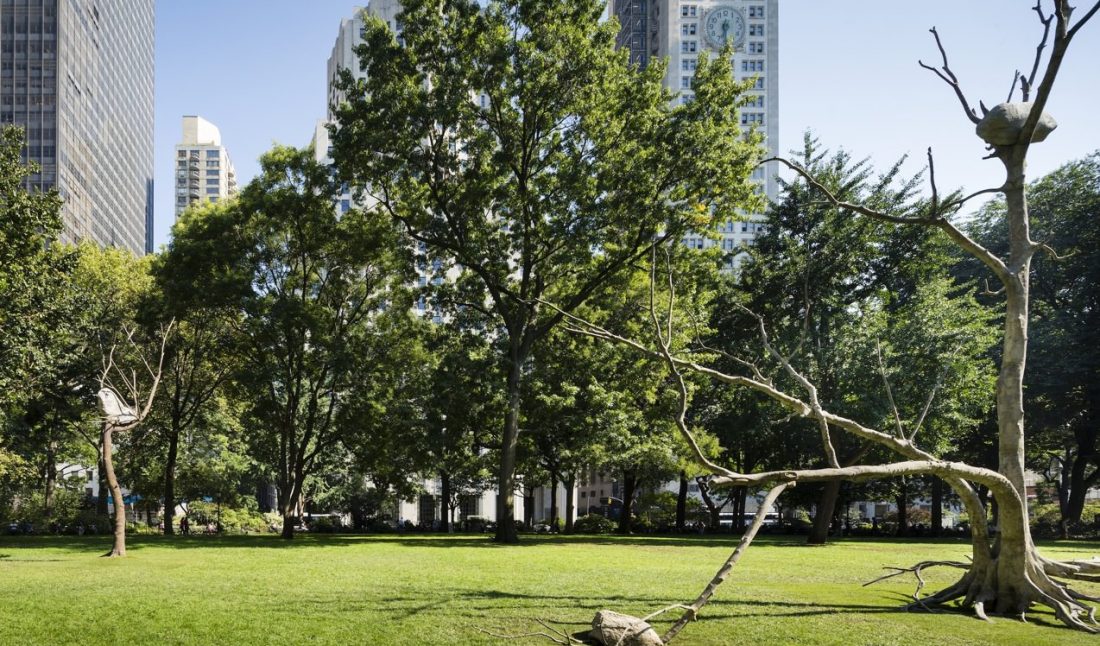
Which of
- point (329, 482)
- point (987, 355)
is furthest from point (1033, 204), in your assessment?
point (329, 482)

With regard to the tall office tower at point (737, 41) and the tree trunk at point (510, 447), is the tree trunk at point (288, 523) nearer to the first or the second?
the tree trunk at point (510, 447)

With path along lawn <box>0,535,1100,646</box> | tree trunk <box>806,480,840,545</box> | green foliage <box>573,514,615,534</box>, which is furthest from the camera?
green foliage <box>573,514,615,534</box>

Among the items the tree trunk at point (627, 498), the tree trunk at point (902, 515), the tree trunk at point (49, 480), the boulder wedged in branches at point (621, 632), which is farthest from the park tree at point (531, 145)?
the tree trunk at point (902, 515)

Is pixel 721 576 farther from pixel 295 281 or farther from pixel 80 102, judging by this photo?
pixel 80 102

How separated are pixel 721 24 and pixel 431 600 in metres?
121

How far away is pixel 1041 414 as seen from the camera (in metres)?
44.9

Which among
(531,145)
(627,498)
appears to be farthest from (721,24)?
(531,145)

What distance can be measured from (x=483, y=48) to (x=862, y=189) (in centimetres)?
1848

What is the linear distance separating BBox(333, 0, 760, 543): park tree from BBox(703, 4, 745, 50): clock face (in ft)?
323

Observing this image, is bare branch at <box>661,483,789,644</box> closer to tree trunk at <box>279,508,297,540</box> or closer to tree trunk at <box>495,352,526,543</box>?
tree trunk at <box>495,352,526,543</box>

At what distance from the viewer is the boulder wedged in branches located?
382 inches

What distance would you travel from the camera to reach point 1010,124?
12.9 metres

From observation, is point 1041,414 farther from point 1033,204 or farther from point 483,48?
point 483,48

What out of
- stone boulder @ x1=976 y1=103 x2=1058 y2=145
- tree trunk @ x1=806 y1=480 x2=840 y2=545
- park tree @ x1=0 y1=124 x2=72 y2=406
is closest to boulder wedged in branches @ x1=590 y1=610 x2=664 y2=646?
stone boulder @ x1=976 y1=103 x2=1058 y2=145
